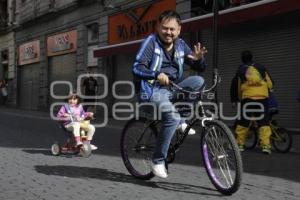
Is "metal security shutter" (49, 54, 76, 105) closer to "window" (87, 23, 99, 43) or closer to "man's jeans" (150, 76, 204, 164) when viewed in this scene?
"window" (87, 23, 99, 43)

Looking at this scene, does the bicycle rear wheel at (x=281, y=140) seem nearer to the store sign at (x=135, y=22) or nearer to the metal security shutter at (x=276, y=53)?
the metal security shutter at (x=276, y=53)

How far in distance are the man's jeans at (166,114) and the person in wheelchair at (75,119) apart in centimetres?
361

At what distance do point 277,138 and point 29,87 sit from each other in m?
27.0

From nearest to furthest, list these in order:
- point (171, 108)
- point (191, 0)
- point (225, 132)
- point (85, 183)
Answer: point (225, 132)
point (171, 108)
point (85, 183)
point (191, 0)

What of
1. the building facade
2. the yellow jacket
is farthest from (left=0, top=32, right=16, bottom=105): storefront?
the yellow jacket

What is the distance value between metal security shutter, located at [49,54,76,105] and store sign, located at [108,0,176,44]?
431 centimetres

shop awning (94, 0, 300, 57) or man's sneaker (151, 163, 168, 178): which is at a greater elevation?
shop awning (94, 0, 300, 57)

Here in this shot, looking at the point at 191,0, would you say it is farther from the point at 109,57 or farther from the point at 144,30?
the point at 109,57

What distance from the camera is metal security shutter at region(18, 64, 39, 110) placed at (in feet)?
116

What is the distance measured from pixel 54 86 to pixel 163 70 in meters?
26.4

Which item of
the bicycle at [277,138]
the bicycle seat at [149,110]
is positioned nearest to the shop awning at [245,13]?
the bicycle at [277,138]

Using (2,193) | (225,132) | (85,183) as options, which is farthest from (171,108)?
(2,193)

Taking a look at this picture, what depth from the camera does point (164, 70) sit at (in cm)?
654

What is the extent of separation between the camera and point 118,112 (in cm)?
2512
